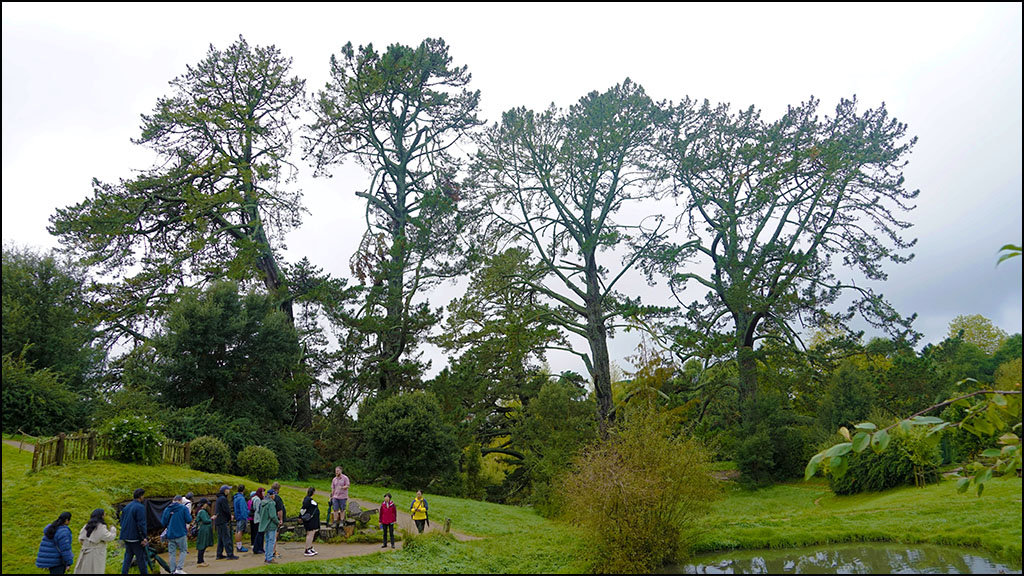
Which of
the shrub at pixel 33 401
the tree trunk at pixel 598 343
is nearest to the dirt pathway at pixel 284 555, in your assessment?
the shrub at pixel 33 401

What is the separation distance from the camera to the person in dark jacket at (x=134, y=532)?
1034cm

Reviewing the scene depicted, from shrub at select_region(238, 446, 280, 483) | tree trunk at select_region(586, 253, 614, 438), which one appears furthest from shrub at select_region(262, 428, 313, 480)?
tree trunk at select_region(586, 253, 614, 438)

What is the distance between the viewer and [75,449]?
1619cm

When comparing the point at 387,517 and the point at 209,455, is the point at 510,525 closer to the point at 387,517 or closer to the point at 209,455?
the point at 387,517

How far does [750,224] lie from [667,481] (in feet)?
73.7

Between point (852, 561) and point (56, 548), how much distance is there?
14.6 metres

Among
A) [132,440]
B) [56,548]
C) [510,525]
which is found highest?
[132,440]

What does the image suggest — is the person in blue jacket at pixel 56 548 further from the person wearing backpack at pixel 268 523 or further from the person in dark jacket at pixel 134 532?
the person wearing backpack at pixel 268 523

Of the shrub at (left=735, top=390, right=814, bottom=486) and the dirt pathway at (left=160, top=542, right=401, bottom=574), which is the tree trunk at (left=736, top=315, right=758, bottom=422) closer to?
the shrub at (left=735, top=390, right=814, bottom=486)

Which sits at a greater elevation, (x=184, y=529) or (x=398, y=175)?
(x=398, y=175)

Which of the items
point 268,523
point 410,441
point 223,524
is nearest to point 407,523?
point 268,523

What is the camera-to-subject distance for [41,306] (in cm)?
2283

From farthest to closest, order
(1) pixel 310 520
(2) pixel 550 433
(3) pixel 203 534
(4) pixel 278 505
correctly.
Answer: (2) pixel 550 433 < (4) pixel 278 505 < (1) pixel 310 520 < (3) pixel 203 534

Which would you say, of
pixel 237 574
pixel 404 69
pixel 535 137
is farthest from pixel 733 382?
pixel 237 574
